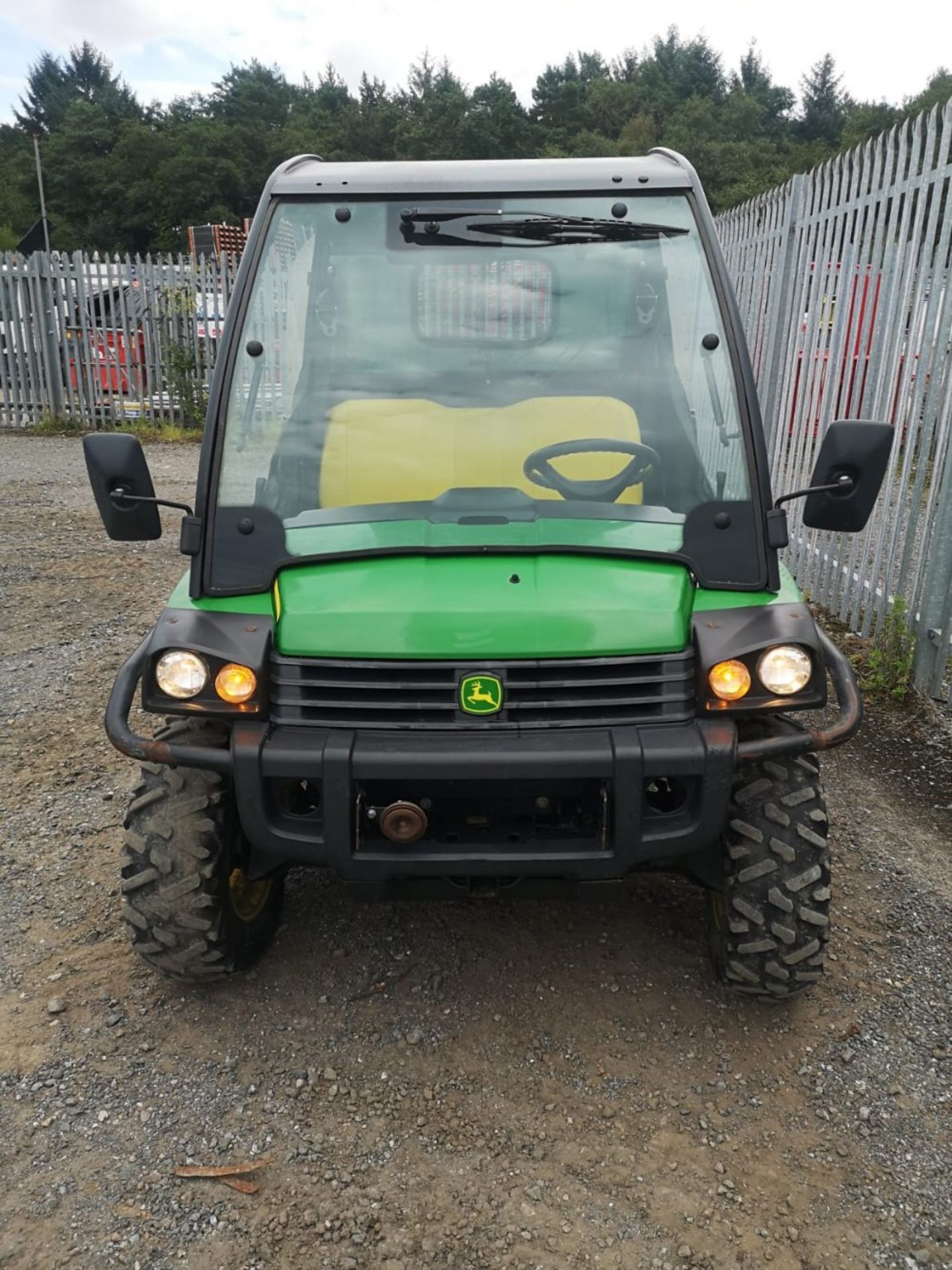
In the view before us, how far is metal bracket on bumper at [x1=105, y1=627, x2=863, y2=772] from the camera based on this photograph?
250cm

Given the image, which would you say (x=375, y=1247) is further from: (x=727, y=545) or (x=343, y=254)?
(x=343, y=254)

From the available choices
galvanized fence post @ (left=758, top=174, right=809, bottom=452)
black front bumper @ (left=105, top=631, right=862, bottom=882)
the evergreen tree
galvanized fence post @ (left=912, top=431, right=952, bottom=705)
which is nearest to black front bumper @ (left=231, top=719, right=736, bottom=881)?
black front bumper @ (left=105, top=631, right=862, bottom=882)

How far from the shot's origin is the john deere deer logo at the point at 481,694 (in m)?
2.46

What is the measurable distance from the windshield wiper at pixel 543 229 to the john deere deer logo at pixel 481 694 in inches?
51.6

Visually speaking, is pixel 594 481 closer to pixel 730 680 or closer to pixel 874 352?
pixel 730 680

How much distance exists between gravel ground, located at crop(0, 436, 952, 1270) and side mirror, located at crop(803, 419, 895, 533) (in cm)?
141

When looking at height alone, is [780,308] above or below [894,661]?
above

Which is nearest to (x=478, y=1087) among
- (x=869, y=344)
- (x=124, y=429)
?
(x=869, y=344)

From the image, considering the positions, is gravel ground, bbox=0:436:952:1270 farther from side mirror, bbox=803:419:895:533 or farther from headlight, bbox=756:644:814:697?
side mirror, bbox=803:419:895:533

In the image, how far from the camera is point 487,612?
246 centimetres

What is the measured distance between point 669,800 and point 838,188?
196 inches

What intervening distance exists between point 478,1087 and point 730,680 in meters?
1.25

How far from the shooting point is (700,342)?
2.87 metres

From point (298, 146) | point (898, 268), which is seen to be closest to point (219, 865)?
point (898, 268)
